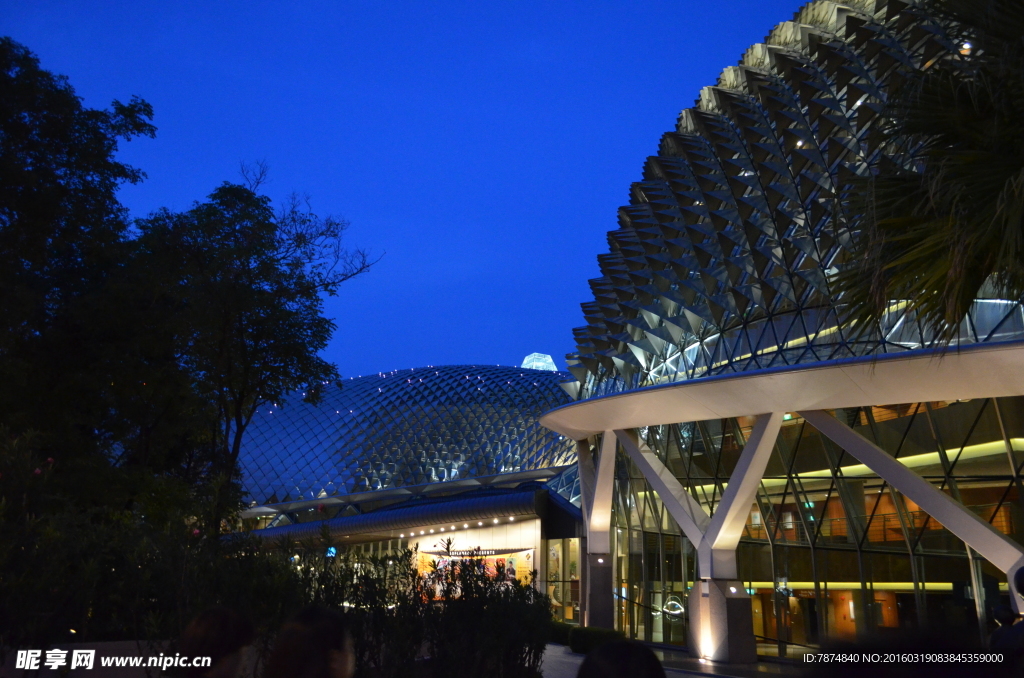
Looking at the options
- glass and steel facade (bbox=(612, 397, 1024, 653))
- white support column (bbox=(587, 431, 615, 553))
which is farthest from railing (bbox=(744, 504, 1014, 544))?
white support column (bbox=(587, 431, 615, 553))

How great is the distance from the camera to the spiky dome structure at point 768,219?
63.5ft

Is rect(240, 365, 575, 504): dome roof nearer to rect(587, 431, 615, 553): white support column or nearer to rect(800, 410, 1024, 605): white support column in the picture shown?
rect(587, 431, 615, 553): white support column

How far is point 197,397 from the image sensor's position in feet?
76.2

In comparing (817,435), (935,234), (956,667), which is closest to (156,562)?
(956,667)

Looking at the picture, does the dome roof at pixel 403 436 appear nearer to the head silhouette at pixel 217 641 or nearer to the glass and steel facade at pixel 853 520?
the glass and steel facade at pixel 853 520

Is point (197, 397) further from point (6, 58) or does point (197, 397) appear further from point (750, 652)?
point (750, 652)

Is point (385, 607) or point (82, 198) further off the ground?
point (82, 198)

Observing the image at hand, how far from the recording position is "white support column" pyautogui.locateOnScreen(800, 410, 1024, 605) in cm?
1711

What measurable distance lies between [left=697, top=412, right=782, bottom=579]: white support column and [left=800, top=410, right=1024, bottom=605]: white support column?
1.12 meters

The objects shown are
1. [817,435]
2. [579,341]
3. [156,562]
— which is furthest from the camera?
[579,341]

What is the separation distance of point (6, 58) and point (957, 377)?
71.4ft

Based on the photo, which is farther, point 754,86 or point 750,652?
Answer: point 754,86

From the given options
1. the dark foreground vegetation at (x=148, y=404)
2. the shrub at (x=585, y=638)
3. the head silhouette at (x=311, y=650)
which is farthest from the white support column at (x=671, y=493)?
the head silhouette at (x=311, y=650)

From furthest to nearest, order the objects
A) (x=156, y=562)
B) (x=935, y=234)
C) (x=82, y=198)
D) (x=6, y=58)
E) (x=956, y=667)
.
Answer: (x=82, y=198), (x=6, y=58), (x=156, y=562), (x=935, y=234), (x=956, y=667)
